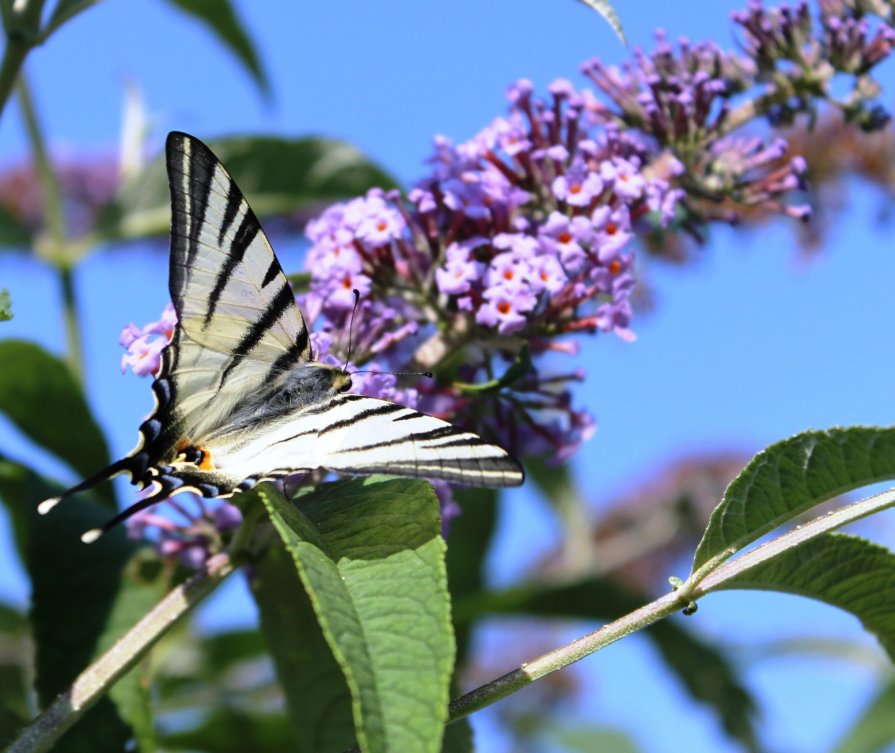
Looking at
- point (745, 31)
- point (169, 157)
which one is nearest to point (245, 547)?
point (169, 157)

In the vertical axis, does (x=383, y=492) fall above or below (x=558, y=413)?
below

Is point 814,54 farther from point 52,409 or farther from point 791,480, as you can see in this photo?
point 52,409

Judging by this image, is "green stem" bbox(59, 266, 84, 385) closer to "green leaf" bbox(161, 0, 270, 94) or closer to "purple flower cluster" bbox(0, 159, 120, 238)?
"green leaf" bbox(161, 0, 270, 94)

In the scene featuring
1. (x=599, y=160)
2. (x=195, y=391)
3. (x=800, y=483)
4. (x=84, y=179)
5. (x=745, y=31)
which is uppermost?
(x=84, y=179)

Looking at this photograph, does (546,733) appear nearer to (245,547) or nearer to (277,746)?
(277,746)

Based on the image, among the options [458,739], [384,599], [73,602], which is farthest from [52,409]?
[384,599]

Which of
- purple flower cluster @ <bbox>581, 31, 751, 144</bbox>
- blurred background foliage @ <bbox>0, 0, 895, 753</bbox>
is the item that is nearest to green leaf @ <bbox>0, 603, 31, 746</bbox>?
blurred background foliage @ <bbox>0, 0, 895, 753</bbox>
